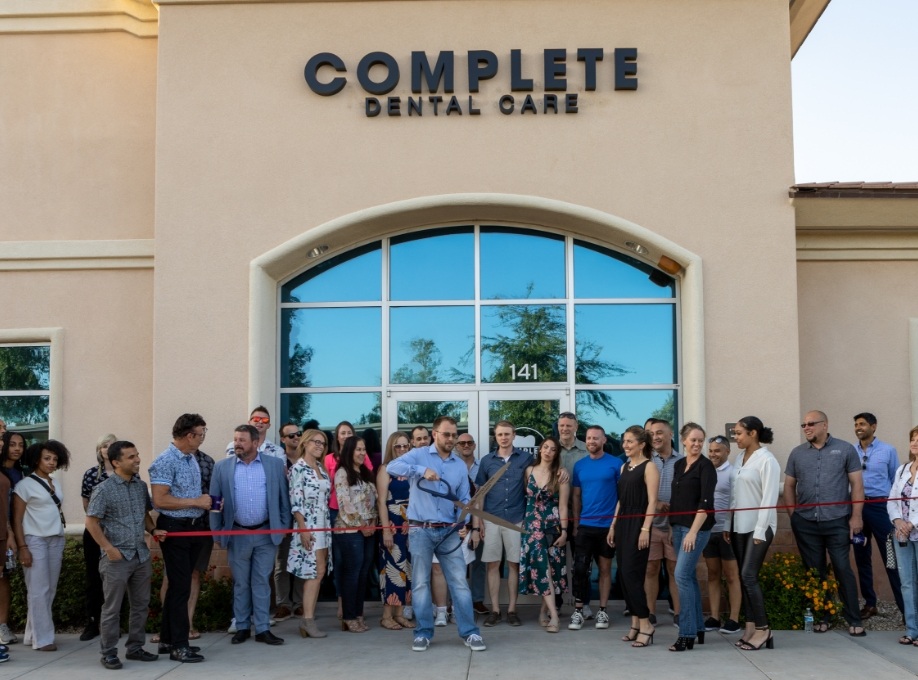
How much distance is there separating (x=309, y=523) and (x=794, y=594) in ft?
15.1

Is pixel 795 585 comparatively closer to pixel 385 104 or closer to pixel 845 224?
pixel 845 224

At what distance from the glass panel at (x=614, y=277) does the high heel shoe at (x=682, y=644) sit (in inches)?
162

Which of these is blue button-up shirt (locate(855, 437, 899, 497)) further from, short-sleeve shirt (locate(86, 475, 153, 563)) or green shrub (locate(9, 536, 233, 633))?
short-sleeve shirt (locate(86, 475, 153, 563))

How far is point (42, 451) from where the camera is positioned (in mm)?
9273

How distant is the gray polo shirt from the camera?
31.2ft

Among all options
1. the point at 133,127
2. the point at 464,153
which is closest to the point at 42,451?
the point at 133,127

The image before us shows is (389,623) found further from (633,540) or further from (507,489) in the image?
(633,540)

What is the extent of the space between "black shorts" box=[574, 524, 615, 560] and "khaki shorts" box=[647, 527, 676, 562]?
0.41m

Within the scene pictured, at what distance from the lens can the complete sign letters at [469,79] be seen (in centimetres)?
1109

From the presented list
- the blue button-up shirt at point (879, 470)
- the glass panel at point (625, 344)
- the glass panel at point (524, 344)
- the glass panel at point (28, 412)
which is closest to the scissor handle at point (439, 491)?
the glass panel at point (524, 344)

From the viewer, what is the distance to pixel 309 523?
9.63 metres

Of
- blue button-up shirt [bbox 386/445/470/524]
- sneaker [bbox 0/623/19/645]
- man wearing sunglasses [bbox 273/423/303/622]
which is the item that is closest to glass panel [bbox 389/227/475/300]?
man wearing sunglasses [bbox 273/423/303/622]

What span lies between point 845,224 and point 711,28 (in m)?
2.68

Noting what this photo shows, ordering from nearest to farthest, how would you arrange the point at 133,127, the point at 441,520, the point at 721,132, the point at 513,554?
the point at 441,520, the point at 513,554, the point at 721,132, the point at 133,127
